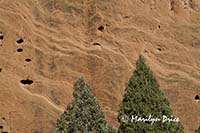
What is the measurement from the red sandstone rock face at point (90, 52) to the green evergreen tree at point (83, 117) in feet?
→ 4.06

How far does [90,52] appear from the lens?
30.2ft

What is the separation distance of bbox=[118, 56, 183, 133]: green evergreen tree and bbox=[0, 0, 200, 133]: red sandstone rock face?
1.65 metres

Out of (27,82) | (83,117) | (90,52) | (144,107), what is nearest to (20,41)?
(27,82)

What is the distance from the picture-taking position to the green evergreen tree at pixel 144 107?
718cm

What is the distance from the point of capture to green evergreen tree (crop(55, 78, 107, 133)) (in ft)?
24.2

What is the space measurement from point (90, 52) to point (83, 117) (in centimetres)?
202

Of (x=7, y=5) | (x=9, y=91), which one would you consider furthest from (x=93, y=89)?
(x=7, y=5)

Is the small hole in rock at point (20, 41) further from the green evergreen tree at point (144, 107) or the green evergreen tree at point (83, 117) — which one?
the green evergreen tree at point (144, 107)

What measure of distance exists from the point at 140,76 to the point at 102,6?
2.29m

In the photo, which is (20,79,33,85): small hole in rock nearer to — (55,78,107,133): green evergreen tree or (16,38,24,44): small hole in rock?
(16,38,24,44): small hole in rock

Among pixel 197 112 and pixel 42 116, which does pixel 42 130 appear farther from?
pixel 197 112

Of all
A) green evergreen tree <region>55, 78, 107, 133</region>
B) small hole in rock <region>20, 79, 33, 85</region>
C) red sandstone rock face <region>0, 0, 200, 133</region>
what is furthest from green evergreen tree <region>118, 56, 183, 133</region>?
small hole in rock <region>20, 79, 33, 85</region>

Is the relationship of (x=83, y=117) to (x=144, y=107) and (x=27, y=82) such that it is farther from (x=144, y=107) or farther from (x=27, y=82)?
(x=27, y=82)

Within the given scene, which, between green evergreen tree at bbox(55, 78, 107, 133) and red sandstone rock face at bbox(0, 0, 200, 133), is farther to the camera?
red sandstone rock face at bbox(0, 0, 200, 133)
